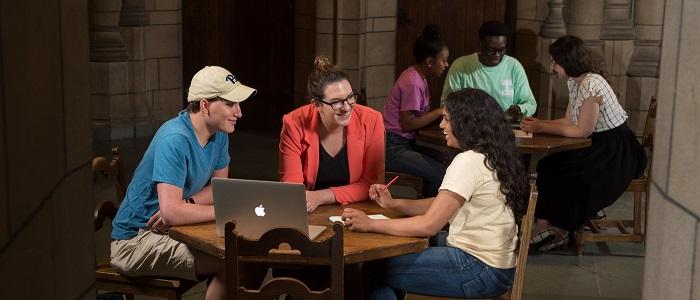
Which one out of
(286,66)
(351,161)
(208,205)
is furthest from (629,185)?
(286,66)

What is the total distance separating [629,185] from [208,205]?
9.65ft

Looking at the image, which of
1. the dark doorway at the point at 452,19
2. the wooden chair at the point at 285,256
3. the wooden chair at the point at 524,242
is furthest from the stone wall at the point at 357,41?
the wooden chair at the point at 285,256

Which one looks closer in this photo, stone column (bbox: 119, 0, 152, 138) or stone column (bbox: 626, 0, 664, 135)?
stone column (bbox: 626, 0, 664, 135)

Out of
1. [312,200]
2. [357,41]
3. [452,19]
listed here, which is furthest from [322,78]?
[452,19]

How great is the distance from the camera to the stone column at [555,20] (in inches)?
377

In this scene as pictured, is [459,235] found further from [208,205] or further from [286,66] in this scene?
[286,66]

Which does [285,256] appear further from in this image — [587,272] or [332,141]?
[587,272]

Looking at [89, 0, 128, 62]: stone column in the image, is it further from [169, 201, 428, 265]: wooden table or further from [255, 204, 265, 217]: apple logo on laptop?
[255, 204, 265, 217]: apple logo on laptop

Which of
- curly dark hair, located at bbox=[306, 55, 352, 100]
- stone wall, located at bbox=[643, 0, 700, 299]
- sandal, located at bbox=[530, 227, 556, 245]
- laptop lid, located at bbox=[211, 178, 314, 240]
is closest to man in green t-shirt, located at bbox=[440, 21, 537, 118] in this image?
sandal, located at bbox=[530, 227, 556, 245]

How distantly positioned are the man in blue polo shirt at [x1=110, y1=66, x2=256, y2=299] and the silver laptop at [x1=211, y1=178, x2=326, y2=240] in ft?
0.96

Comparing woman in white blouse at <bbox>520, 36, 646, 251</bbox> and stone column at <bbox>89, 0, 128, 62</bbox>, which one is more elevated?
stone column at <bbox>89, 0, 128, 62</bbox>

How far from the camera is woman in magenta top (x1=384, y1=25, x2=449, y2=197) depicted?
21.6 ft

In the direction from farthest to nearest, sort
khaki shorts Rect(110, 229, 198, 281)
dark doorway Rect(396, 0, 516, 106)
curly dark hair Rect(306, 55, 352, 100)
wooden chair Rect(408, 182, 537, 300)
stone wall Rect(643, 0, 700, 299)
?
dark doorway Rect(396, 0, 516, 106)
curly dark hair Rect(306, 55, 352, 100)
khaki shorts Rect(110, 229, 198, 281)
wooden chair Rect(408, 182, 537, 300)
stone wall Rect(643, 0, 700, 299)

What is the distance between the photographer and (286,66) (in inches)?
412
